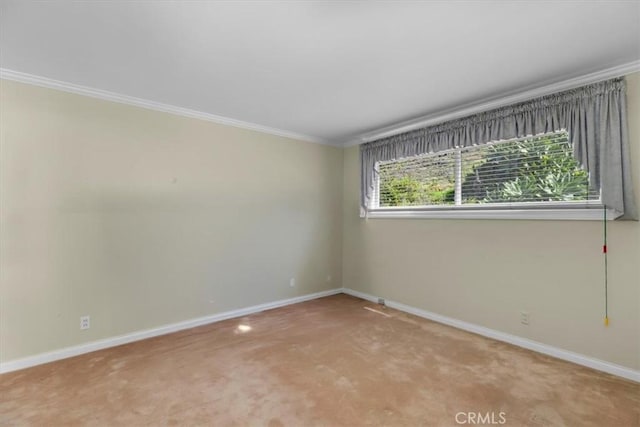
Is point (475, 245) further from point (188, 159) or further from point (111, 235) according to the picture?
point (111, 235)

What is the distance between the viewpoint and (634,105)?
234cm

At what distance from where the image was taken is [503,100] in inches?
116

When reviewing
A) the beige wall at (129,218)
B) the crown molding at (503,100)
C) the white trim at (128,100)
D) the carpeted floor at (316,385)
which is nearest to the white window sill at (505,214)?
the crown molding at (503,100)

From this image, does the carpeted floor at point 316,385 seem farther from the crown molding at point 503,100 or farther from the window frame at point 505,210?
the crown molding at point 503,100

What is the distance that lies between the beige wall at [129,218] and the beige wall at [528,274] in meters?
1.62

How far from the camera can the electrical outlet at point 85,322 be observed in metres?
2.76

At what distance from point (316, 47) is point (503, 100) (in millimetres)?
2011

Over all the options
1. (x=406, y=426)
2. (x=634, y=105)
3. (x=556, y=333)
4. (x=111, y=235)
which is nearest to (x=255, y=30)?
(x=111, y=235)

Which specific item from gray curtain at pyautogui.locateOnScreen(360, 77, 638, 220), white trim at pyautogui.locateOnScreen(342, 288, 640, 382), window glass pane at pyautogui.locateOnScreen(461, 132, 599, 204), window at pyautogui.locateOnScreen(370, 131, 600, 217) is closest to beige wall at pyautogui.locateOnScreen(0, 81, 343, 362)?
window at pyautogui.locateOnScreen(370, 131, 600, 217)

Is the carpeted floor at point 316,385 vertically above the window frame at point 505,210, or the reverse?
the window frame at point 505,210

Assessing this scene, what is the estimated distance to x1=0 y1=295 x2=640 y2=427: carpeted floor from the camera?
190 centimetres

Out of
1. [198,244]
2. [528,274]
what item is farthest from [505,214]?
[198,244]

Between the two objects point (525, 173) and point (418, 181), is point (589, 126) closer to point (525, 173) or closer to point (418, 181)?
point (525, 173)

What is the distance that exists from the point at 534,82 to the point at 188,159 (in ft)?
11.6
